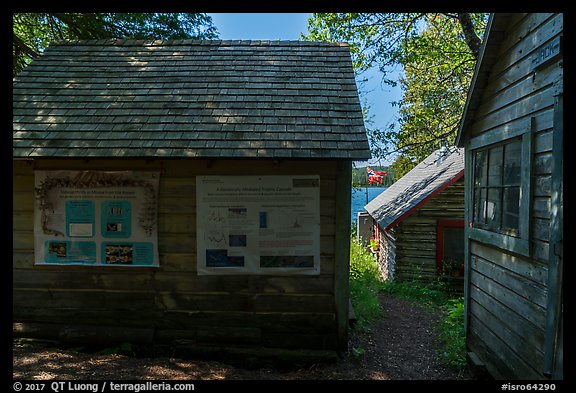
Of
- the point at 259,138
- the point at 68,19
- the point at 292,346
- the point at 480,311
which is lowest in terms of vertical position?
the point at 292,346

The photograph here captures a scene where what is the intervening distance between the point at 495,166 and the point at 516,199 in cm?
80

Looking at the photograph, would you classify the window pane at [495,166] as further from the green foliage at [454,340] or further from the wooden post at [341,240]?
the green foliage at [454,340]

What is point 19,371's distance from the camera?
4.29 meters

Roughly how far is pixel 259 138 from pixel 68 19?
9356 millimetres

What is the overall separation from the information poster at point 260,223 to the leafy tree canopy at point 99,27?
28.8 ft

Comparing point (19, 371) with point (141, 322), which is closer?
point (19, 371)

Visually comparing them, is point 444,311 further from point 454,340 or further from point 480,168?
point 480,168

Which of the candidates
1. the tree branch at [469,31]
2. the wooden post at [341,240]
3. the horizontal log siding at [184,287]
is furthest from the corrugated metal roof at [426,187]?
the horizontal log siding at [184,287]

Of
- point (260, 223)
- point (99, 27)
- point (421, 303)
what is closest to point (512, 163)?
point (260, 223)

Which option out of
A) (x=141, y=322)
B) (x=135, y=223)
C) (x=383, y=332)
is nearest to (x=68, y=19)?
(x=135, y=223)

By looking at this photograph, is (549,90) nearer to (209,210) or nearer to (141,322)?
A: (209,210)

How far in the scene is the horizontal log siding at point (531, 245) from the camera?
3.60 metres

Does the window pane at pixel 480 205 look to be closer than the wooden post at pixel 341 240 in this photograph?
Yes

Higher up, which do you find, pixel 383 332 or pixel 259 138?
pixel 259 138
